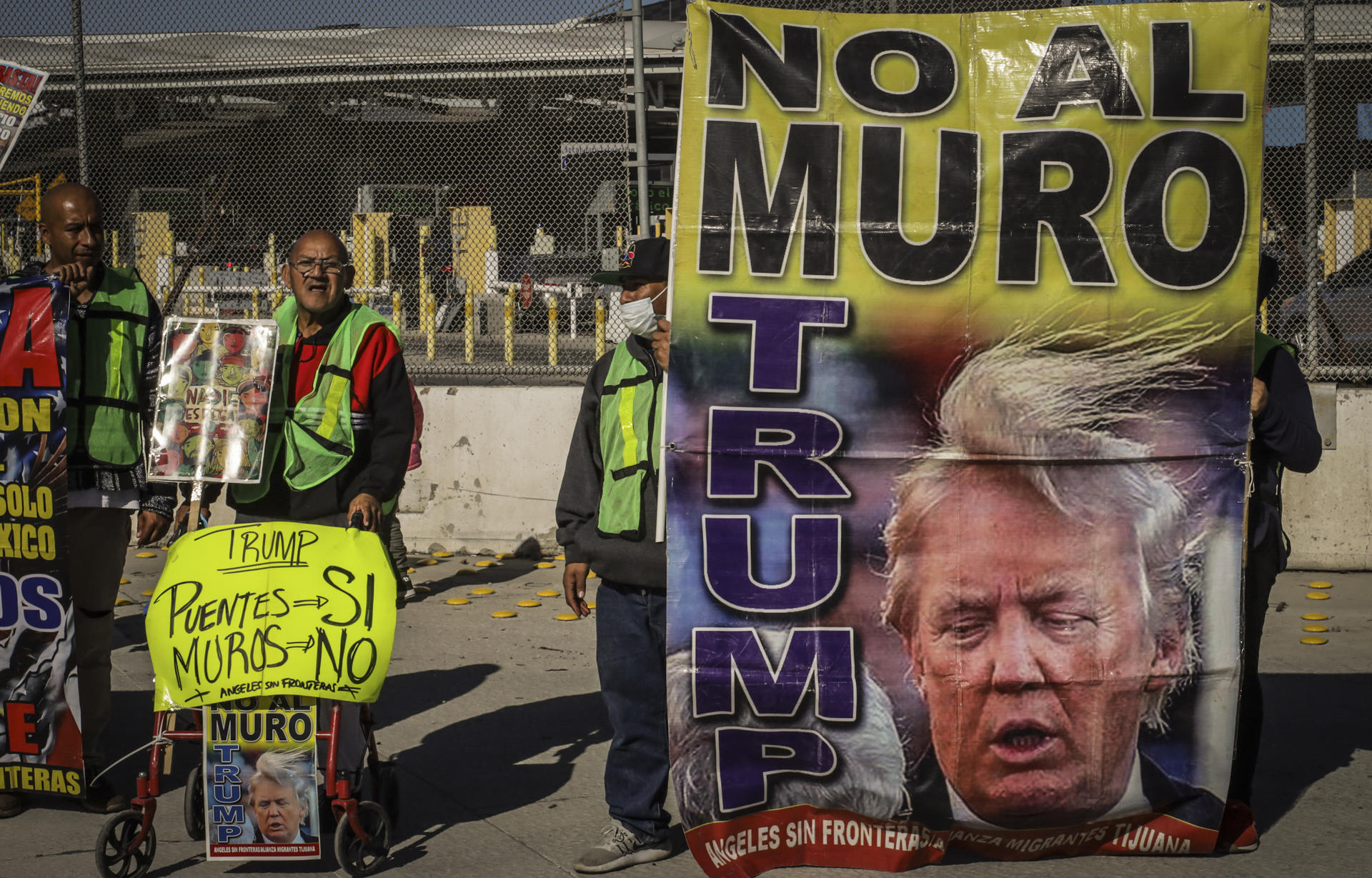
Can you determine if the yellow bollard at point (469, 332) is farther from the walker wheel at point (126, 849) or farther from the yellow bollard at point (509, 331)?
the walker wheel at point (126, 849)

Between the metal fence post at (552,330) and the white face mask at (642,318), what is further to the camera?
the metal fence post at (552,330)

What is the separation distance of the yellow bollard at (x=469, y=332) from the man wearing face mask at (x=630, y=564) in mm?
5140

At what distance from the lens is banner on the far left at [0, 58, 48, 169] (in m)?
6.56

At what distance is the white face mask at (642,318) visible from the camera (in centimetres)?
420

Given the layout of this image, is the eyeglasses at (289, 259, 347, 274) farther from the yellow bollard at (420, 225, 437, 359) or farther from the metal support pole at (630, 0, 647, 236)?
the yellow bollard at (420, 225, 437, 359)

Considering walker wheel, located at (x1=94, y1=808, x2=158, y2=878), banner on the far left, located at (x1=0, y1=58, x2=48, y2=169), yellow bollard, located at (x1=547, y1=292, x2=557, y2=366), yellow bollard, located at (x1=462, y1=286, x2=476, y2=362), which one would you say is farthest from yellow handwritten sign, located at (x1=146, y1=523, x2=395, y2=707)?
yellow bollard, located at (x1=462, y1=286, x2=476, y2=362)

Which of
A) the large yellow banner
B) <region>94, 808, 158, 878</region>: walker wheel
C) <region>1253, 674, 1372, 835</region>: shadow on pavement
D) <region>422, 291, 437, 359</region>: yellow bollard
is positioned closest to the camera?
the large yellow banner

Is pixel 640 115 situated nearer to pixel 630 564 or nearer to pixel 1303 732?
pixel 630 564

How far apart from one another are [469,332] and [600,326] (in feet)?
3.17

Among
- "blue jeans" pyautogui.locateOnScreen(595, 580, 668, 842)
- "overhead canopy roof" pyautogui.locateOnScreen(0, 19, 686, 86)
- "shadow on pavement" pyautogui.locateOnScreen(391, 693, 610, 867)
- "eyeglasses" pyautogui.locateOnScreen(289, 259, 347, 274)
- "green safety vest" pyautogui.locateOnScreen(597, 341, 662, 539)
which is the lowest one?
"shadow on pavement" pyautogui.locateOnScreen(391, 693, 610, 867)

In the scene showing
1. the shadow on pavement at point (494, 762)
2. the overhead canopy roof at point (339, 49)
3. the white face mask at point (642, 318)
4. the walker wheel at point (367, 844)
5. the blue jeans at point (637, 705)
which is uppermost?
the overhead canopy roof at point (339, 49)

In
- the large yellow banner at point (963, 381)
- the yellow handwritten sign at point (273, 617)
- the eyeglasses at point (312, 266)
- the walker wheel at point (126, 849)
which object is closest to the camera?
the large yellow banner at point (963, 381)

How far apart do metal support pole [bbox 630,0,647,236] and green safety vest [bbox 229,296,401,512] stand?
4004 mm

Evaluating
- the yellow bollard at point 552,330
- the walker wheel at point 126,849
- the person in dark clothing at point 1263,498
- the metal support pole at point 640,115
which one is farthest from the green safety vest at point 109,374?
the yellow bollard at point 552,330
